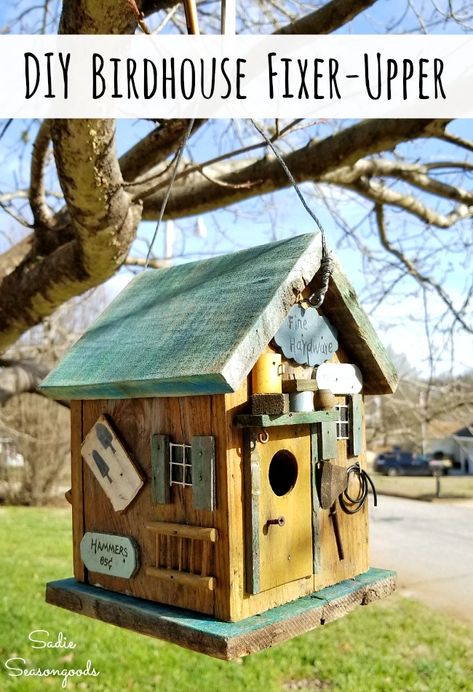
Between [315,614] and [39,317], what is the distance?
278 cm

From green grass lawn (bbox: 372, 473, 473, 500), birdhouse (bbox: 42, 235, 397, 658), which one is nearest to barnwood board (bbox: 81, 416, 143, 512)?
birdhouse (bbox: 42, 235, 397, 658)

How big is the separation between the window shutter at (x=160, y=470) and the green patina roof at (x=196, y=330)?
153mm

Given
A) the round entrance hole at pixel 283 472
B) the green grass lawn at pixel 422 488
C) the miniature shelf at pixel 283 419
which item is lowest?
the green grass lawn at pixel 422 488

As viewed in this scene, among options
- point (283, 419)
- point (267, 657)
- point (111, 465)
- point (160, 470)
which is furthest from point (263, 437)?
point (267, 657)

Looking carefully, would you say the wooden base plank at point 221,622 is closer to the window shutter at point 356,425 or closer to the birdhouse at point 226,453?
the birdhouse at point 226,453

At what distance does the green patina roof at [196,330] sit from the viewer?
171 centimetres

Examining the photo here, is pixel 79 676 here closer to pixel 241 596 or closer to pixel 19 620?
pixel 19 620

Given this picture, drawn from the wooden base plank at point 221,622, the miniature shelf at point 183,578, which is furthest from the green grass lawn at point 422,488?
the miniature shelf at point 183,578

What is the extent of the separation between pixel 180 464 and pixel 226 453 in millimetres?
186

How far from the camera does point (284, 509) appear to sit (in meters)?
1.93

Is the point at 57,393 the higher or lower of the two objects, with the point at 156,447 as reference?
higher

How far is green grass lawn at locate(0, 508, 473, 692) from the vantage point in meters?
4.75

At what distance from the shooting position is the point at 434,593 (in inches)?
300

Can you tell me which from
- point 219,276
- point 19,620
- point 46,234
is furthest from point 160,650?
point 219,276
